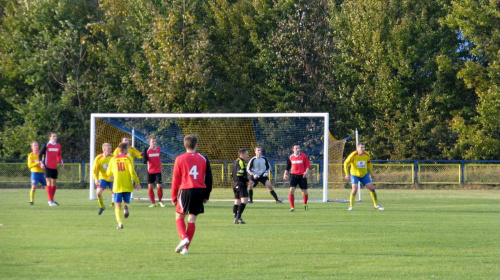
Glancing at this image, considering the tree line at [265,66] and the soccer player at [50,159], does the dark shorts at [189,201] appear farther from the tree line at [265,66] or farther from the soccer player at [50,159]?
the tree line at [265,66]

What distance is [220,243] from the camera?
11.8 meters

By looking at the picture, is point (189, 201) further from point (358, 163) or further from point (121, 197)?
point (358, 163)

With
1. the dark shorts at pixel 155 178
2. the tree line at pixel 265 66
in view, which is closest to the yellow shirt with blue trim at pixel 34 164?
the dark shorts at pixel 155 178

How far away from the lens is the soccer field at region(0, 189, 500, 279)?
8.82 metres

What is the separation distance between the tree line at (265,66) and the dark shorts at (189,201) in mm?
27178

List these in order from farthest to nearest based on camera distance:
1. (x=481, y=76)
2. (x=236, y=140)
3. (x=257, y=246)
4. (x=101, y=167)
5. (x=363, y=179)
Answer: (x=481, y=76) → (x=236, y=140) → (x=363, y=179) → (x=101, y=167) → (x=257, y=246)

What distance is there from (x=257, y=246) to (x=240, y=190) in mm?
4930

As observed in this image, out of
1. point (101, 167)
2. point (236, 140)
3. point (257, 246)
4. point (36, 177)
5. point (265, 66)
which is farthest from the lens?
point (265, 66)

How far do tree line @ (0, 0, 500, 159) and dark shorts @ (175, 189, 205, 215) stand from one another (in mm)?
27178

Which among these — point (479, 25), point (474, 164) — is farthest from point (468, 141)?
point (479, 25)

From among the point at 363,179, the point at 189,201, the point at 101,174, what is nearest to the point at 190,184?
the point at 189,201

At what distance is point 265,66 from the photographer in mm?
39062

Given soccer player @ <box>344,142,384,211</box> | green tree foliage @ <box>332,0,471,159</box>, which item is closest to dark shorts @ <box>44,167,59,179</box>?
soccer player @ <box>344,142,384,211</box>

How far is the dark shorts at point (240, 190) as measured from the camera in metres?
16.1
